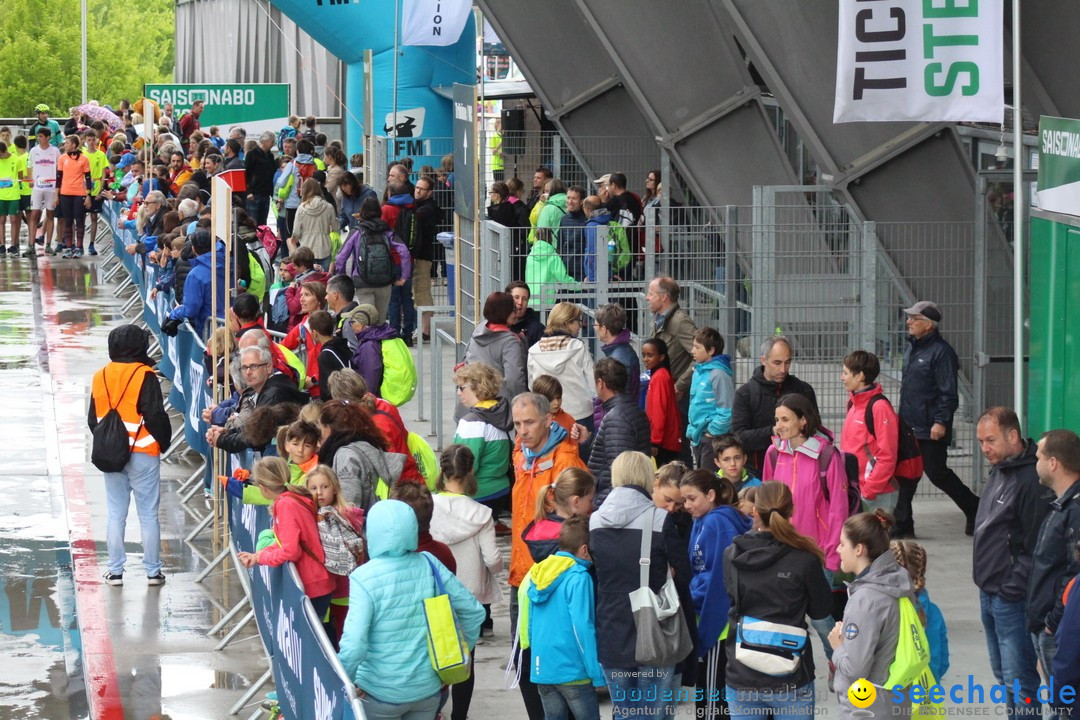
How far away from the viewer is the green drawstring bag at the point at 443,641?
677 centimetres

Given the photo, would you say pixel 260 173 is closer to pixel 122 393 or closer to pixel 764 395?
pixel 122 393

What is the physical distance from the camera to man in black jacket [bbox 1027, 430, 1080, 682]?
670cm

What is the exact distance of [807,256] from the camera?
41.9 feet

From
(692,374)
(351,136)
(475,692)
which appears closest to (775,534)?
(475,692)

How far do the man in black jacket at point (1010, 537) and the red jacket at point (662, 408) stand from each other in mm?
3452

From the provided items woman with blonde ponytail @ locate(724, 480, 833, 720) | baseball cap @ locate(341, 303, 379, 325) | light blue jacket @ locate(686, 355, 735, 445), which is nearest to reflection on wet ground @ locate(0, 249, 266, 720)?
baseball cap @ locate(341, 303, 379, 325)

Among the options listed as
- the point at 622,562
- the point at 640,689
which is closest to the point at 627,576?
the point at 622,562

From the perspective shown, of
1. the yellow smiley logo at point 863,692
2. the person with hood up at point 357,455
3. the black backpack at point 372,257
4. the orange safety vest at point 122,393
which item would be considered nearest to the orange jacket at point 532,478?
the person with hood up at point 357,455

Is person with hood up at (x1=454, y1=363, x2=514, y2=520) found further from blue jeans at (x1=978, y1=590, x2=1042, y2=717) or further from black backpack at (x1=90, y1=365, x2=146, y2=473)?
blue jeans at (x1=978, y1=590, x2=1042, y2=717)

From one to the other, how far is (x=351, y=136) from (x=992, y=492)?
2481 cm

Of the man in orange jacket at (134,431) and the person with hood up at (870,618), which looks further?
the man in orange jacket at (134,431)

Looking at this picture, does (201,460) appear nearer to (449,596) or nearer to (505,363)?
(505,363)

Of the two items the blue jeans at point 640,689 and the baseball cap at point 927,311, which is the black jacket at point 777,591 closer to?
the blue jeans at point 640,689

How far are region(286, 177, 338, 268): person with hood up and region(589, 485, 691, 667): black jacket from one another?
42.4ft
